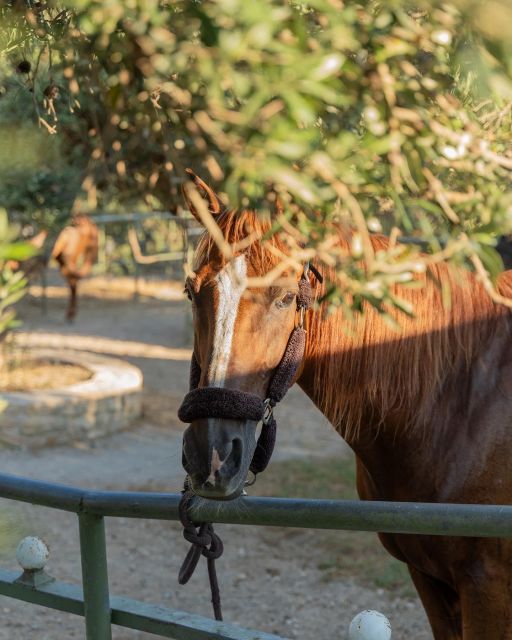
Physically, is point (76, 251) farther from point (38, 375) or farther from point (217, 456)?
point (217, 456)

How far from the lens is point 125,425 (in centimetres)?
773

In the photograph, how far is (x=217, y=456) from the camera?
2.06 metres

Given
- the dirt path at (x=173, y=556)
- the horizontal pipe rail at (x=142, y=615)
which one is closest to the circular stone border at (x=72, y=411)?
the dirt path at (x=173, y=556)

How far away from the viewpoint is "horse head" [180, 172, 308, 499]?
2.07 meters

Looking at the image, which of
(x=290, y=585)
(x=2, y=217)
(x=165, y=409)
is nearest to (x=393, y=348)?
(x=2, y=217)

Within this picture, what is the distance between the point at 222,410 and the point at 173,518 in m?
0.29

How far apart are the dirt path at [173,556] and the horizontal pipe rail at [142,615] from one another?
0.63 ft

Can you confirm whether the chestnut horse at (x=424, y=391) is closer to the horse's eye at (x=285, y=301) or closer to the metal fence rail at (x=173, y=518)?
the horse's eye at (x=285, y=301)

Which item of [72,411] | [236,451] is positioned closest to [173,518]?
[236,451]

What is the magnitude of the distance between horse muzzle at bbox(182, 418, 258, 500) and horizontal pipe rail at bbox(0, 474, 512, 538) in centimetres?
5

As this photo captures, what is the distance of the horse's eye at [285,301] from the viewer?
88.2 inches

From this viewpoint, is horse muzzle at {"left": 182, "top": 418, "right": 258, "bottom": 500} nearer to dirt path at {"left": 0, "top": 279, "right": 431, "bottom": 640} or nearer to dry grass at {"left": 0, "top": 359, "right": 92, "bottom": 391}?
dirt path at {"left": 0, "top": 279, "right": 431, "bottom": 640}

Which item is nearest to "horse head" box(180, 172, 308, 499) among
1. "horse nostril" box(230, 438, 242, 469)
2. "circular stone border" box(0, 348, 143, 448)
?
"horse nostril" box(230, 438, 242, 469)

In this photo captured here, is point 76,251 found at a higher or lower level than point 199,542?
lower
